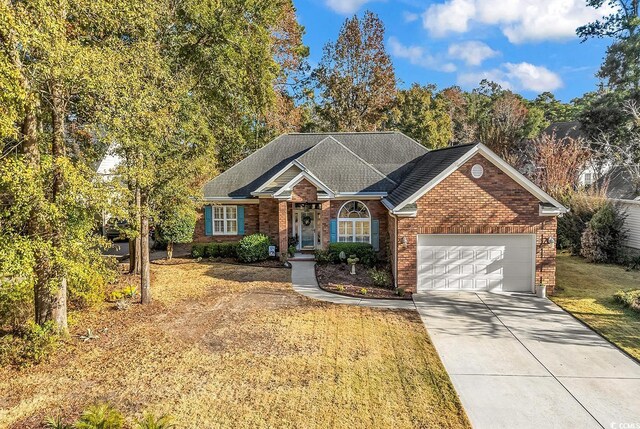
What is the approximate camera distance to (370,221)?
1975 centimetres

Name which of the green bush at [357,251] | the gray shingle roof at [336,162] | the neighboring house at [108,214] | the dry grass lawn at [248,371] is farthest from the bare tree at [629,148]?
the neighboring house at [108,214]

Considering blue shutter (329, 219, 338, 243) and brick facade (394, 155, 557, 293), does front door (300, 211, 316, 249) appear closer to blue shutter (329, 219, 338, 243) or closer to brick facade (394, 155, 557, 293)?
blue shutter (329, 219, 338, 243)

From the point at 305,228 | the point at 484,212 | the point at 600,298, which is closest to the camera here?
the point at 600,298

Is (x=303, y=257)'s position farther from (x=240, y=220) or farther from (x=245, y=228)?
(x=240, y=220)

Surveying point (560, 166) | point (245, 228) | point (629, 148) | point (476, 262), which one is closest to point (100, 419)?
point (476, 262)

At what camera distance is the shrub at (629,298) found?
12.1m

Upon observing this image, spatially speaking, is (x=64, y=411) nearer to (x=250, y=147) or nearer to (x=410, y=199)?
(x=410, y=199)

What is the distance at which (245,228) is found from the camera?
69.5 ft

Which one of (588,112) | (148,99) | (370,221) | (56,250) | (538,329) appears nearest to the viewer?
(56,250)

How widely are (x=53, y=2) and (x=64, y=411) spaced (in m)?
7.94

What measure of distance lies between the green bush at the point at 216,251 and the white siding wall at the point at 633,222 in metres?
19.4

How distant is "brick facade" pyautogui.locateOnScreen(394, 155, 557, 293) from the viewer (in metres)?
13.5

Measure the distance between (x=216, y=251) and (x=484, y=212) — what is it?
1319 centimetres

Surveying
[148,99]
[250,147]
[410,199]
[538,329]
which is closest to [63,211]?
[148,99]
